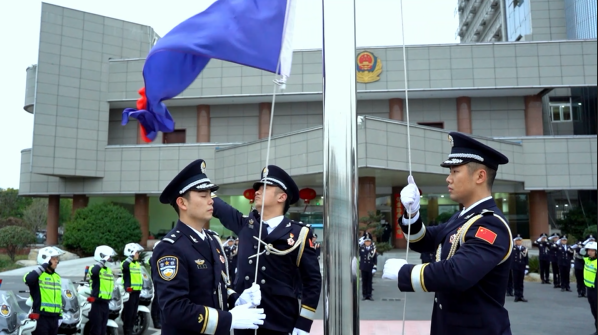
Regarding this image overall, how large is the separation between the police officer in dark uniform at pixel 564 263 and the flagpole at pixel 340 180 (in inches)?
634

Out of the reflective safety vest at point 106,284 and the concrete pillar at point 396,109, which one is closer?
the reflective safety vest at point 106,284

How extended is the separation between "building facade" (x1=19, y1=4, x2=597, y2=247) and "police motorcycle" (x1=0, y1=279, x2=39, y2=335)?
59.8 ft

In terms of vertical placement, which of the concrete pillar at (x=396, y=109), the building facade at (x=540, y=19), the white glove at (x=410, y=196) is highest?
the building facade at (x=540, y=19)

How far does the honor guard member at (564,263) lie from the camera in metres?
15.8

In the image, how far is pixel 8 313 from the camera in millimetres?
6449

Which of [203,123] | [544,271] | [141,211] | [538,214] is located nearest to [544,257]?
[544,271]

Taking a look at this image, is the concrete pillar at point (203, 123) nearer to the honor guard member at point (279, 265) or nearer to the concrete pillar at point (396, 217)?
the concrete pillar at point (396, 217)

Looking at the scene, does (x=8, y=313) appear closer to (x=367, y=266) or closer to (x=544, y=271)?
(x=367, y=266)

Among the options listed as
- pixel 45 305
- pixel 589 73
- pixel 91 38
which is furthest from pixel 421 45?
pixel 45 305

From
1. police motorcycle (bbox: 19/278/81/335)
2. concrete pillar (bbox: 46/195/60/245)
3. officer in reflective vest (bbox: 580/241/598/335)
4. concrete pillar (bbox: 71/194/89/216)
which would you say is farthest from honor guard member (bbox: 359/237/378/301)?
concrete pillar (bbox: 46/195/60/245)

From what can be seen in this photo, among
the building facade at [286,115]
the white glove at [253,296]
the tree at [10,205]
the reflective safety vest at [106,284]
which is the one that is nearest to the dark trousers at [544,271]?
the building facade at [286,115]

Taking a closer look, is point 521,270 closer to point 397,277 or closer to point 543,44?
point 397,277

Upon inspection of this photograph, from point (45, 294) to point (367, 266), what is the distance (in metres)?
9.80

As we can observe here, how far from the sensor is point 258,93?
93.4 feet
